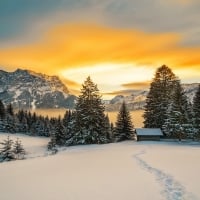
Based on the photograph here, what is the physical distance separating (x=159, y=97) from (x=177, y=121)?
9.69 metres

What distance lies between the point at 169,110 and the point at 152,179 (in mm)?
30852

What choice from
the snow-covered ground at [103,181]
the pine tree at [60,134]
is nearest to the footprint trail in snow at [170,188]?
the snow-covered ground at [103,181]

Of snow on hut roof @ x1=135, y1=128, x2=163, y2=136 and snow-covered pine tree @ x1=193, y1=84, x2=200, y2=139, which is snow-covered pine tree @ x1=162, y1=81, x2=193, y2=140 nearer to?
snow-covered pine tree @ x1=193, y1=84, x2=200, y2=139

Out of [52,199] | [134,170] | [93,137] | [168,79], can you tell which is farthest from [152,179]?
[168,79]

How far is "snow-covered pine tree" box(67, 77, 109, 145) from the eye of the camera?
1809 inches

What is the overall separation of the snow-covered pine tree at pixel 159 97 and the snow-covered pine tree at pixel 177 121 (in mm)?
4645

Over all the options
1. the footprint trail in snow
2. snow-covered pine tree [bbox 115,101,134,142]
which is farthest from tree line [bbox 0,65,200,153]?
the footprint trail in snow

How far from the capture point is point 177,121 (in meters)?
45.5

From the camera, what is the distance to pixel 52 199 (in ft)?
43.9

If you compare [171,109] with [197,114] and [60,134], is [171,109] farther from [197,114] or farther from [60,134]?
[60,134]

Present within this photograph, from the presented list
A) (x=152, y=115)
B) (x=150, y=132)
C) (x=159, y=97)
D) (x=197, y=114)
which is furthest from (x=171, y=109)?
(x=152, y=115)

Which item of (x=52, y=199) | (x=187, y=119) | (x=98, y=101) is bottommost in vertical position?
(x=52, y=199)

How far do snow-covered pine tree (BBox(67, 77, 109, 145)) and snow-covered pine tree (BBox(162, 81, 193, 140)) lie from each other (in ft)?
33.6

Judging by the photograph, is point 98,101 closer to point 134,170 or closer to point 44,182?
point 134,170
